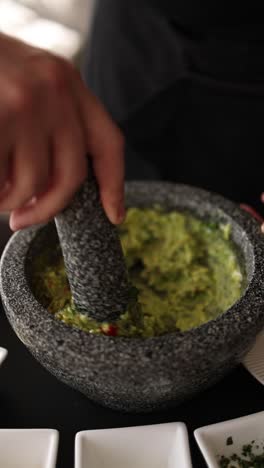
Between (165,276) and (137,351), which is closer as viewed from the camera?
(137,351)

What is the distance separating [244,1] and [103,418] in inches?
40.3

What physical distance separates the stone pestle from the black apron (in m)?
0.70

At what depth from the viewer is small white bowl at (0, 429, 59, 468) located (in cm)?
95

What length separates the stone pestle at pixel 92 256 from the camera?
3.14 ft

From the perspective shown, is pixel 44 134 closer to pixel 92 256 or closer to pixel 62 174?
pixel 62 174

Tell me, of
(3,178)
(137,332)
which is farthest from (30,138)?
(137,332)

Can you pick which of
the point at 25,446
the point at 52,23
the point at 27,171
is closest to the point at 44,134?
the point at 27,171

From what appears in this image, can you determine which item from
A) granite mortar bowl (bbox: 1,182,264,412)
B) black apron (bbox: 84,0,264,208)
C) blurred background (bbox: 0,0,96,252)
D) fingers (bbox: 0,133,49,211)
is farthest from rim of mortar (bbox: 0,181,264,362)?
blurred background (bbox: 0,0,96,252)

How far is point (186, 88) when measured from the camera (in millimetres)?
1610

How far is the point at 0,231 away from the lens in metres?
1.35

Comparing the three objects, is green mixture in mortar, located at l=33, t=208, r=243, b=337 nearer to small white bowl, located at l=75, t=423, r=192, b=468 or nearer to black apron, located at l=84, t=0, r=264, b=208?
small white bowl, located at l=75, t=423, r=192, b=468

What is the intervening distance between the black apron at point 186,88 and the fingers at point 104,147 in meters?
0.76

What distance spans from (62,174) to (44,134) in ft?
0.23

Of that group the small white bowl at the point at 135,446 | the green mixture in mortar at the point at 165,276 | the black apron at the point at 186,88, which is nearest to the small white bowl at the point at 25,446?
the small white bowl at the point at 135,446
